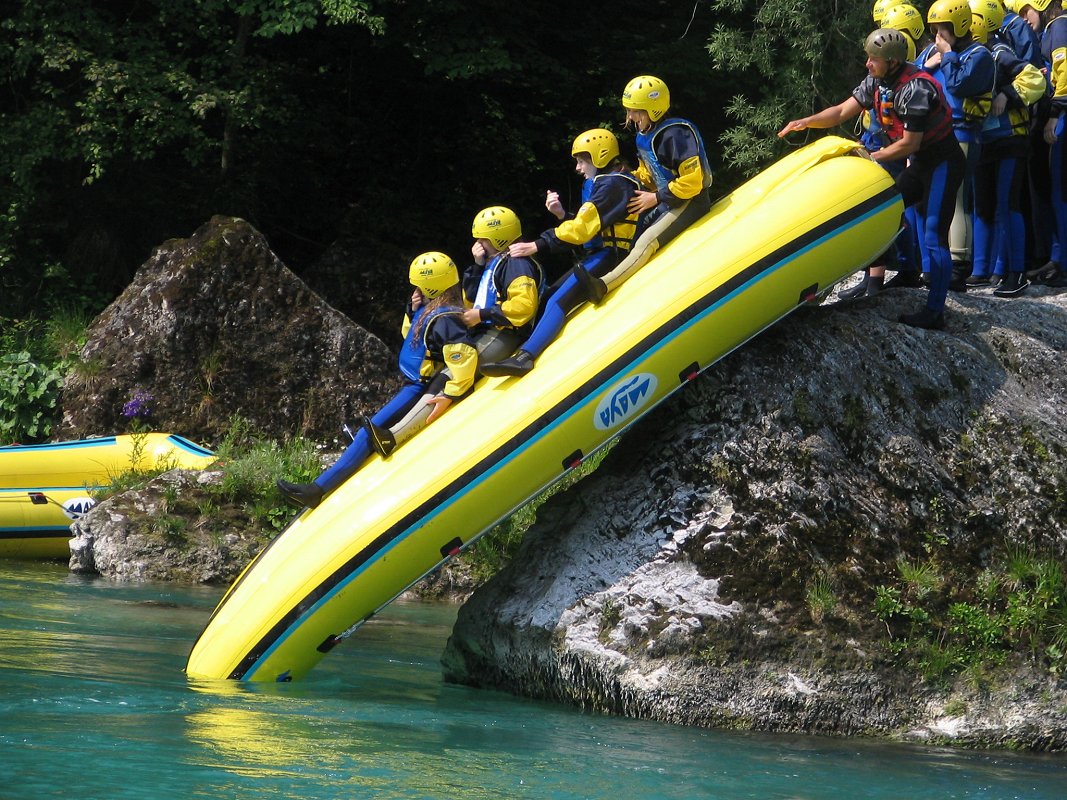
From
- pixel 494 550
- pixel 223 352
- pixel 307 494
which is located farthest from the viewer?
pixel 223 352

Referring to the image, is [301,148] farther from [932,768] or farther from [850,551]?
[932,768]

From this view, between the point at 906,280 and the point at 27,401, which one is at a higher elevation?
the point at 906,280

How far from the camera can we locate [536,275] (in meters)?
7.77

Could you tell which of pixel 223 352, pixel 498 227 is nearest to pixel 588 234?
pixel 498 227

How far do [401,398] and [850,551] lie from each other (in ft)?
8.70

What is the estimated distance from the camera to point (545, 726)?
20.4 ft

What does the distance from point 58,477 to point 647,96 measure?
640 centimetres

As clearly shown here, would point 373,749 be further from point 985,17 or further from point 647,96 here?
point 985,17

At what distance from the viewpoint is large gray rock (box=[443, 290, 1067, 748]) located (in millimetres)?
6355

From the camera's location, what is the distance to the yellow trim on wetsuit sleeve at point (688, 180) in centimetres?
751

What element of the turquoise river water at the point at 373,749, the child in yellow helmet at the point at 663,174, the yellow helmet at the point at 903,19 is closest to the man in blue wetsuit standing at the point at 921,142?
the yellow helmet at the point at 903,19

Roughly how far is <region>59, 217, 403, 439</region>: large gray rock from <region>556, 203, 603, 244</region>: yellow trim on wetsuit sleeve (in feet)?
20.5

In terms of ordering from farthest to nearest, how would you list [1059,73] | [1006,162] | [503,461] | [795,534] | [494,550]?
[494,550], [1059,73], [1006,162], [503,461], [795,534]

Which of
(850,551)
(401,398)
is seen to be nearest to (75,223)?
(401,398)
